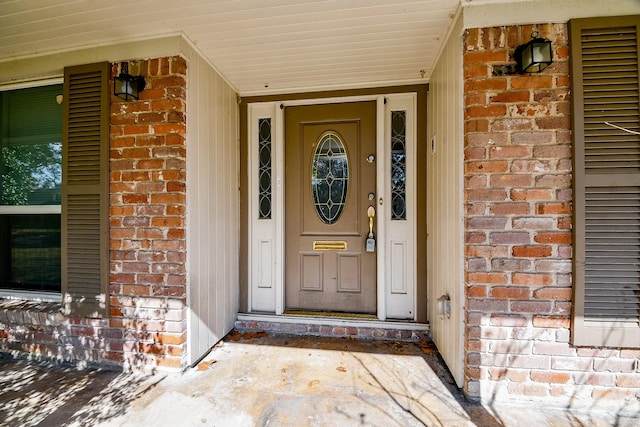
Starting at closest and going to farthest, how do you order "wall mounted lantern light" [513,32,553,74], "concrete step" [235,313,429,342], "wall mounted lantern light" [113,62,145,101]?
"wall mounted lantern light" [513,32,553,74] < "wall mounted lantern light" [113,62,145,101] < "concrete step" [235,313,429,342]

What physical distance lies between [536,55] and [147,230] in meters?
2.66

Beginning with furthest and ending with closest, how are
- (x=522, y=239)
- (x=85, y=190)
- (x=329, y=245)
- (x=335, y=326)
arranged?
(x=329, y=245) → (x=335, y=326) → (x=85, y=190) → (x=522, y=239)

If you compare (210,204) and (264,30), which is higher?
(264,30)

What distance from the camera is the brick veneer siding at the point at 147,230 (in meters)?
2.05

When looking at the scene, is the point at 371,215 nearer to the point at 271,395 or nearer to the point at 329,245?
the point at 329,245

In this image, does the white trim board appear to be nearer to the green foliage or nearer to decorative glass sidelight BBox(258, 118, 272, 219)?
decorative glass sidelight BBox(258, 118, 272, 219)

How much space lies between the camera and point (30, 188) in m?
2.44

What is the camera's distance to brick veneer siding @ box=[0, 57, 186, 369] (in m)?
2.05

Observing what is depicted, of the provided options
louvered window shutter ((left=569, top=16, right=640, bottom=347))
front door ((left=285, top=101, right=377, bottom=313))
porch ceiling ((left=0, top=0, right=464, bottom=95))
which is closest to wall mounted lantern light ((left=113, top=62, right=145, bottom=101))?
porch ceiling ((left=0, top=0, right=464, bottom=95))

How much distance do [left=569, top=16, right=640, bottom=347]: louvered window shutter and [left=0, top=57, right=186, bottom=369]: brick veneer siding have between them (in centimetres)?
249

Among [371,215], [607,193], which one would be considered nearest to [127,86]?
[371,215]

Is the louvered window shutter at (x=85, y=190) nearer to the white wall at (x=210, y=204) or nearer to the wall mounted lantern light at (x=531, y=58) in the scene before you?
the white wall at (x=210, y=204)

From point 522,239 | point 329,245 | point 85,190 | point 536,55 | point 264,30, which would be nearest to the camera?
point 536,55

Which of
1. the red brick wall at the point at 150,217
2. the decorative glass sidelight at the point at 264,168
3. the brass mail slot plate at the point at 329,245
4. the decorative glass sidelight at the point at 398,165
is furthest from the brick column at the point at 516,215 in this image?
the red brick wall at the point at 150,217
